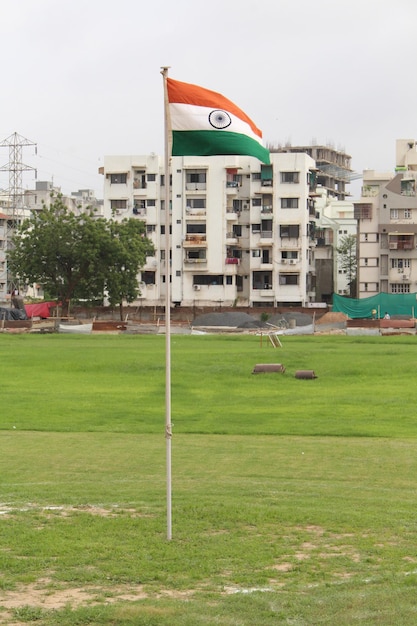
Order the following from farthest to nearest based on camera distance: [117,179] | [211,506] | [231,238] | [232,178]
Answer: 1. [117,179]
2. [231,238]
3. [232,178]
4. [211,506]

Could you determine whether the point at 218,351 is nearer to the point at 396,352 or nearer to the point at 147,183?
the point at 396,352

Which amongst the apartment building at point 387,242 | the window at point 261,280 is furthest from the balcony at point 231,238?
the apartment building at point 387,242

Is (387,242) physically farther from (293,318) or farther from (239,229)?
(293,318)

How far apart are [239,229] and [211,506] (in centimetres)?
9010

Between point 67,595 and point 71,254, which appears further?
point 71,254

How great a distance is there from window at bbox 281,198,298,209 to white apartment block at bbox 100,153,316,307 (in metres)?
0.10

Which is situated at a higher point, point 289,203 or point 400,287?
point 289,203

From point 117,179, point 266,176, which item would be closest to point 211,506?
point 266,176

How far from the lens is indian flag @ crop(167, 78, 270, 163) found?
14.1 meters

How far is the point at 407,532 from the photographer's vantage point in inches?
557

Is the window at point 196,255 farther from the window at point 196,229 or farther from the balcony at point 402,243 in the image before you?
the balcony at point 402,243

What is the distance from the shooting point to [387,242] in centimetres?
10338

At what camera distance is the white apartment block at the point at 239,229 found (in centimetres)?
10225

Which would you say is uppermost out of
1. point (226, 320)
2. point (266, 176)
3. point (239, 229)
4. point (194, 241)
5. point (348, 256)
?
point (266, 176)
